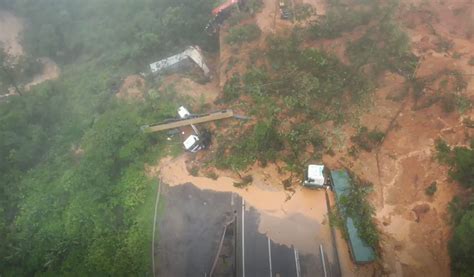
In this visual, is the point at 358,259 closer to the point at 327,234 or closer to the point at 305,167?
the point at 327,234

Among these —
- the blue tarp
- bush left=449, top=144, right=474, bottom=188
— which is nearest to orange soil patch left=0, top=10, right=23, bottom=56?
A: the blue tarp

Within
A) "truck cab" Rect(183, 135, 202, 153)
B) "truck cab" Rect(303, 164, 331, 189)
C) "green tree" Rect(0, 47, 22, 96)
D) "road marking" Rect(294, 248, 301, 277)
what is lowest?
"road marking" Rect(294, 248, 301, 277)

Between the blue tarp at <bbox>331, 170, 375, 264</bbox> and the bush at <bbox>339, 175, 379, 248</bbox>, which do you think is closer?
the blue tarp at <bbox>331, 170, 375, 264</bbox>

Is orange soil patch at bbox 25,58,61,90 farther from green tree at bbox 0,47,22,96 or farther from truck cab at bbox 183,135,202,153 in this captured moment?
truck cab at bbox 183,135,202,153

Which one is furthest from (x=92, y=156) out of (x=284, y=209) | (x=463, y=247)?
(x=463, y=247)

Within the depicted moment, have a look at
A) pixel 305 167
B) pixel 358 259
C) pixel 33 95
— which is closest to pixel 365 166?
pixel 305 167

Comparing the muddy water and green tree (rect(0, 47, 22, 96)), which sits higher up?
green tree (rect(0, 47, 22, 96))

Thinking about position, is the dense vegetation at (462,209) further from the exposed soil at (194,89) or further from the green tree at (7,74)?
the green tree at (7,74)
